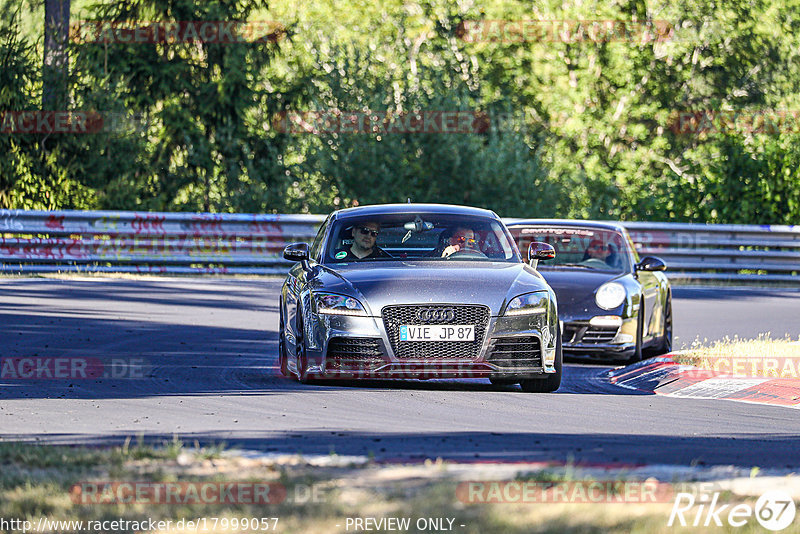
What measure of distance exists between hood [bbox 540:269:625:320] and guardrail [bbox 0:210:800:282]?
1288 centimetres

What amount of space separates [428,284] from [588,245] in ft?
17.5

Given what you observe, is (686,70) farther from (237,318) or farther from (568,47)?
(237,318)

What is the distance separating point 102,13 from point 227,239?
14069 millimetres

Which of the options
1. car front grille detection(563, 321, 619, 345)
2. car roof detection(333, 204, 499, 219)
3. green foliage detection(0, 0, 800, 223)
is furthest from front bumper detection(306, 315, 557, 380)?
green foliage detection(0, 0, 800, 223)

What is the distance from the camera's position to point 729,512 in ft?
19.4

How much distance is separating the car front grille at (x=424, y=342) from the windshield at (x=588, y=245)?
466 centimetres

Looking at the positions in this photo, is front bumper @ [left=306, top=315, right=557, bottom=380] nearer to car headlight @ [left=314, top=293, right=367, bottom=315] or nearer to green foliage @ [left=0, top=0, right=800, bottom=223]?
car headlight @ [left=314, top=293, right=367, bottom=315]

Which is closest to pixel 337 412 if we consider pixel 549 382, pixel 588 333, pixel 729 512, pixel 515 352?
pixel 515 352

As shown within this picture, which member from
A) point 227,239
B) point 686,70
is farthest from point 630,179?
point 227,239

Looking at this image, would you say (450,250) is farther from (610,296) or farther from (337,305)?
(610,296)

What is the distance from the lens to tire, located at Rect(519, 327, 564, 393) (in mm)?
11500

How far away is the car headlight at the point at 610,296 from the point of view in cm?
1463

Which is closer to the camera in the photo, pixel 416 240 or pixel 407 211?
pixel 416 240

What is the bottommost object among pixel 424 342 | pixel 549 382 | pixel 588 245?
pixel 549 382
